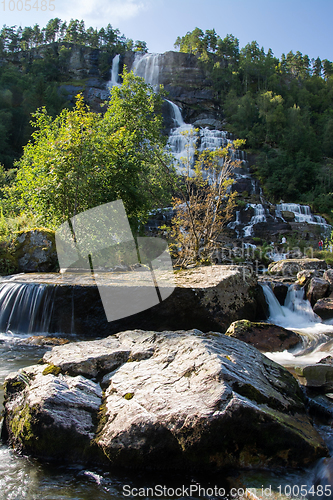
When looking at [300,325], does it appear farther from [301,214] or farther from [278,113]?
[278,113]

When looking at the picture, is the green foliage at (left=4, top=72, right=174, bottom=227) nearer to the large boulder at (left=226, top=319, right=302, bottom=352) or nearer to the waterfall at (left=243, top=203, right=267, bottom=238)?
the large boulder at (left=226, top=319, right=302, bottom=352)

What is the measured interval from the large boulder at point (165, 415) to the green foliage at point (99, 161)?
8613 millimetres

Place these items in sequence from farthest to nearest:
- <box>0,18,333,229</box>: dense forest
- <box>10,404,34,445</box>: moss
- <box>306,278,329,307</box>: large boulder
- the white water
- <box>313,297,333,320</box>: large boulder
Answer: <box>0,18,333,229</box>: dense forest < <box>306,278,329,307</box>: large boulder < <box>313,297,333,320</box>: large boulder < the white water < <box>10,404,34,445</box>: moss

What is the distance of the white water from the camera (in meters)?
6.54

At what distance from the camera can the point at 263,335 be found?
6.70 m

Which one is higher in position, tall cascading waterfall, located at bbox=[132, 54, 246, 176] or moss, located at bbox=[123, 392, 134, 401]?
tall cascading waterfall, located at bbox=[132, 54, 246, 176]

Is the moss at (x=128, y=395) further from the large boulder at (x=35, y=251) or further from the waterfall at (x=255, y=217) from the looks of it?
the waterfall at (x=255, y=217)

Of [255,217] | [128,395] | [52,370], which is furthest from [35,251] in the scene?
[255,217]

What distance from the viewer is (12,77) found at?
49250 millimetres

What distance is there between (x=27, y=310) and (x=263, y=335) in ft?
18.2

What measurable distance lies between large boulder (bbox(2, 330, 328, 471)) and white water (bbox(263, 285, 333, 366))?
315 centimetres

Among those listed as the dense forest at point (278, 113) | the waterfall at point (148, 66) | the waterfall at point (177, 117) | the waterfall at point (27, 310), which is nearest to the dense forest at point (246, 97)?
the dense forest at point (278, 113)

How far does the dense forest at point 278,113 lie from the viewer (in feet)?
142

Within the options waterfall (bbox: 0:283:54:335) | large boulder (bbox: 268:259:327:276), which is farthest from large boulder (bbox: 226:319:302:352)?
large boulder (bbox: 268:259:327:276)
